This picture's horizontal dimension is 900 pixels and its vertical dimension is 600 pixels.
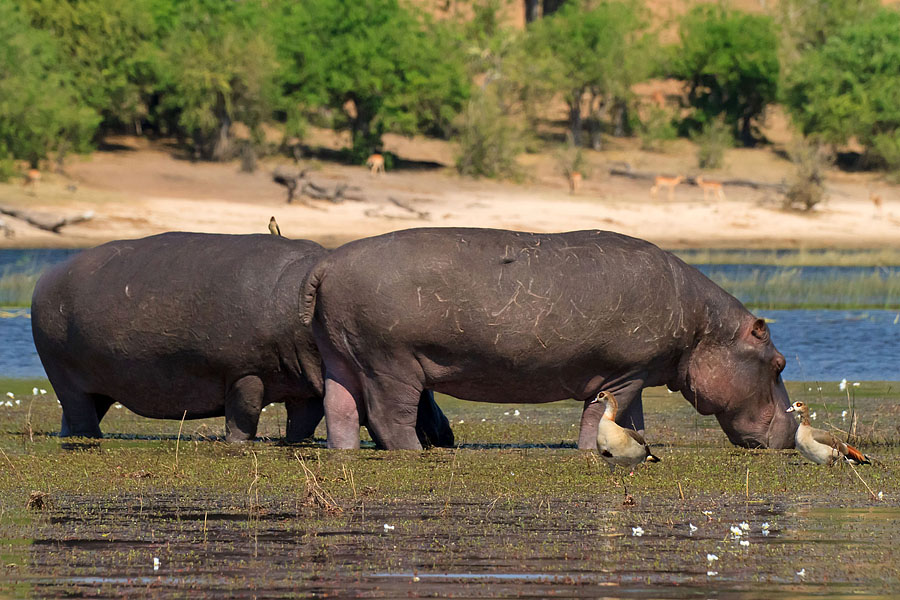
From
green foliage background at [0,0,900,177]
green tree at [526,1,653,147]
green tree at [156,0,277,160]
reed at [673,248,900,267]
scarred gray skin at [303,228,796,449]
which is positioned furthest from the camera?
green tree at [526,1,653,147]

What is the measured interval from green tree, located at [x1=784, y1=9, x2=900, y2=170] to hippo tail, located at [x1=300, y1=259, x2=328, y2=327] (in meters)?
37.1

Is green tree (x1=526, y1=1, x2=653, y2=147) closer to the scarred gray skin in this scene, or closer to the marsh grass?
the marsh grass

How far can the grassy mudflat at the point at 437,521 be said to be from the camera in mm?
5723

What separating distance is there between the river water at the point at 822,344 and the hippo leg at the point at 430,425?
4.29 metres

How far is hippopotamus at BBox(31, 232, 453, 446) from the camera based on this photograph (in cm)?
955

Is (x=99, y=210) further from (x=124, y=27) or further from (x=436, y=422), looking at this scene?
(x=436, y=422)

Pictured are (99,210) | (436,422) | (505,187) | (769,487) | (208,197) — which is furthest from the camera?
(505,187)

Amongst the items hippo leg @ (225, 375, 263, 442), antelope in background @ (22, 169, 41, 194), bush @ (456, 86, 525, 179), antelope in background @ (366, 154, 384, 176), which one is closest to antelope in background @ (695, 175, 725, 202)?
bush @ (456, 86, 525, 179)

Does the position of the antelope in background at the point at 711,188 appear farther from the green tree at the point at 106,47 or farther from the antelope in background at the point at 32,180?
the antelope in background at the point at 32,180

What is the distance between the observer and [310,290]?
9.21m

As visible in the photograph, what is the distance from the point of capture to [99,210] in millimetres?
33469

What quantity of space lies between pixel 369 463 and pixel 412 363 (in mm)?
789

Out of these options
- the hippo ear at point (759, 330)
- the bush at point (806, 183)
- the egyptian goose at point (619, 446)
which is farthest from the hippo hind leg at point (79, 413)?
Result: the bush at point (806, 183)

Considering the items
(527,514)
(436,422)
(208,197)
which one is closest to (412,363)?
(436,422)
